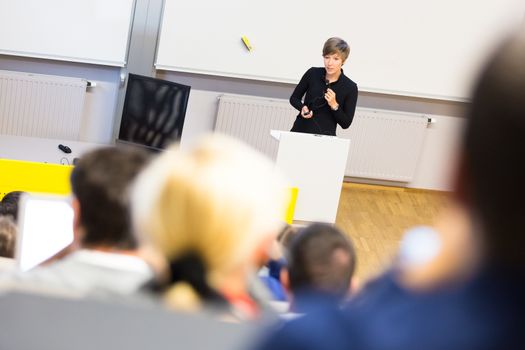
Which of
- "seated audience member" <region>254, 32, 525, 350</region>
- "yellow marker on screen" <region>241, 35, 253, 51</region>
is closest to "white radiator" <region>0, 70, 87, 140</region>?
"yellow marker on screen" <region>241, 35, 253, 51</region>

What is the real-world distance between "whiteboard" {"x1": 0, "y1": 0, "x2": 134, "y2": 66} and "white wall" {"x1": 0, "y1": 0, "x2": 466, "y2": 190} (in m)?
0.14

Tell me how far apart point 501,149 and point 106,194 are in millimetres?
939

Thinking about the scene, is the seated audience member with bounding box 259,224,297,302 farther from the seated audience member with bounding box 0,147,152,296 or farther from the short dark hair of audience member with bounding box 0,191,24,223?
the short dark hair of audience member with bounding box 0,191,24,223

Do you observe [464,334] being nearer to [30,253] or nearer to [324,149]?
[30,253]

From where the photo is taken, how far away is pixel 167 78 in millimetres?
7176

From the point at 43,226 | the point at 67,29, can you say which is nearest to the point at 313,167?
the point at 67,29

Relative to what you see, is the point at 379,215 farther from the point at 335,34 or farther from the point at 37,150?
the point at 37,150

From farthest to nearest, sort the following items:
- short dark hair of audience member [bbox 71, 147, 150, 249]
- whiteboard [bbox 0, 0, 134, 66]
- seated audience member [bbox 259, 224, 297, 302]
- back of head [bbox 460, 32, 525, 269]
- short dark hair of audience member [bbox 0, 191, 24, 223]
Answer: whiteboard [bbox 0, 0, 134, 66] < short dark hair of audience member [bbox 0, 191, 24, 223] < seated audience member [bbox 259, 224, 297, 302] < short dark hair of audience member [bbox 71, 147, 150, 249] < back of head [bbox 460, 32, 525, 269]

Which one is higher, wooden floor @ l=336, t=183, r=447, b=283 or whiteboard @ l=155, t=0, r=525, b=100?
whiteboard @ l=155, t=0, r=525, b=100

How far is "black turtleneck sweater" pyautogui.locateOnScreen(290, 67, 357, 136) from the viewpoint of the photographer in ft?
18.7

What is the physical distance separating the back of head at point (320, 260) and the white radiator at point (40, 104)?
17.2 feet

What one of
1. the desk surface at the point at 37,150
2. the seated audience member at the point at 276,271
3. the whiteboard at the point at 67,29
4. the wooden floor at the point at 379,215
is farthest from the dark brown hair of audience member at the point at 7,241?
the whiteboard at the point at 67,29

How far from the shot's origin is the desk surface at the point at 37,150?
5.18m

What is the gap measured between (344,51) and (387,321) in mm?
5068
